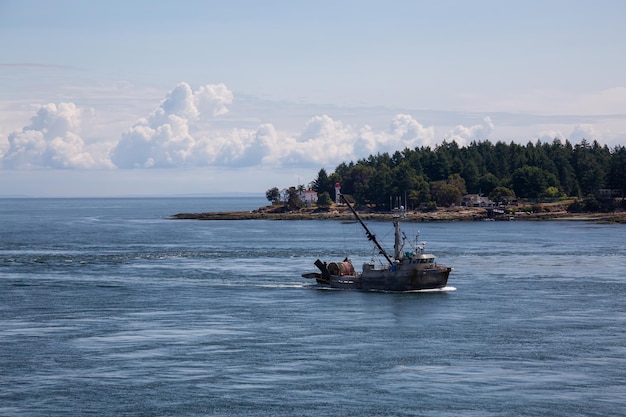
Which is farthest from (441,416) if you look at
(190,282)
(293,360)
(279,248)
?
(279,248)

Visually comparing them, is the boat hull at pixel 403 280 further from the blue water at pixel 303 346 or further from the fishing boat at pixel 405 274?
the blue water at pixel 303 346

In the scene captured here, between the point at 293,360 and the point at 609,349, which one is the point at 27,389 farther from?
the point at 609,349

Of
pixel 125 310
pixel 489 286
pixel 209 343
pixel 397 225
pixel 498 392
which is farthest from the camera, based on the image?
pixel 489 286

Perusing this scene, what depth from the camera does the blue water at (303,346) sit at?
6050cm

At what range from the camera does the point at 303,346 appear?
76688mm

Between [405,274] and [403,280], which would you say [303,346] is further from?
[405,274]

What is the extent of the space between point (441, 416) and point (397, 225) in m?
55.4

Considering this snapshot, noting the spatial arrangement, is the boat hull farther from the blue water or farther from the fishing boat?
the blue water

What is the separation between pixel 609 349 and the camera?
75125 millimetres

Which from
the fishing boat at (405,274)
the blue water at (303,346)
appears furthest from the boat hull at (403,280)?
the blue water at (303,346)

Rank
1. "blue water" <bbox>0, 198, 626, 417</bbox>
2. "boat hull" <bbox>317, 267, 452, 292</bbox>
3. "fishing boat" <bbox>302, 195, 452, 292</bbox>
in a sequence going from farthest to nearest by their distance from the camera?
1. "boat hull" <bbox>317, 267, 452, 292</bbox>
2. "fishing boat" <bbox>302, 195, 452, 292</bbox>
3. "blue water" <bbox>0, 198, 626, 417</bbox>

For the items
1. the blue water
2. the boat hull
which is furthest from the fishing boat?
the blue water

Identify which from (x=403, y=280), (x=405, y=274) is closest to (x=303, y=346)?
(x=403, y=280)

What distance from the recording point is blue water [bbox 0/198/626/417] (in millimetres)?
60500
